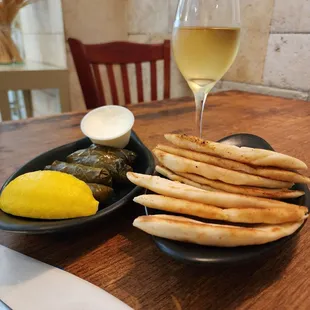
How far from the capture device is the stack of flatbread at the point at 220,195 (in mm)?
256

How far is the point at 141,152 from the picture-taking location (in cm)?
50

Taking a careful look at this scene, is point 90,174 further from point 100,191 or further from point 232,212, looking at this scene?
point 232,212

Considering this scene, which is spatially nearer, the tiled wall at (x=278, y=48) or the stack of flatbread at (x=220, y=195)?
the stack of flatbread at (x=220, y=195)

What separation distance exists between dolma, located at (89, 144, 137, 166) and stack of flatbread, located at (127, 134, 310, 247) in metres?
0.12

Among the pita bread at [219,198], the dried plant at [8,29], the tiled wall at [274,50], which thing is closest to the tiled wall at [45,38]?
the dried plant at [8,29]

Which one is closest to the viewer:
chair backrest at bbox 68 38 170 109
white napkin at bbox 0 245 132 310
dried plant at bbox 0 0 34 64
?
white napkin at bbox 0 245 132 310

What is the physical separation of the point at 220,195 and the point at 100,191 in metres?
0.16

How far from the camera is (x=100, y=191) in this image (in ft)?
1.22

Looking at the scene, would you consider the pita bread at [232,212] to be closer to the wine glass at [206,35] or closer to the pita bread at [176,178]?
the pita bread at [176,178]

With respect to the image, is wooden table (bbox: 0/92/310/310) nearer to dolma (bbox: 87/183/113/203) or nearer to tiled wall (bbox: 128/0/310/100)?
dolma (bbox: 87/183/113/203)

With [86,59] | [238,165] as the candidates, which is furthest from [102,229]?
[86,59]

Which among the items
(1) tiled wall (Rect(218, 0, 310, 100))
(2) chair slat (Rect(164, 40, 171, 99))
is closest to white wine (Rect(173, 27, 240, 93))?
(2) chair slat (Rect(164, 40, 171, 99))

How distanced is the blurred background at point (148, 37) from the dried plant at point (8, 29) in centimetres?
7

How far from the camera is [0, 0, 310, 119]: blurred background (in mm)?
1428
